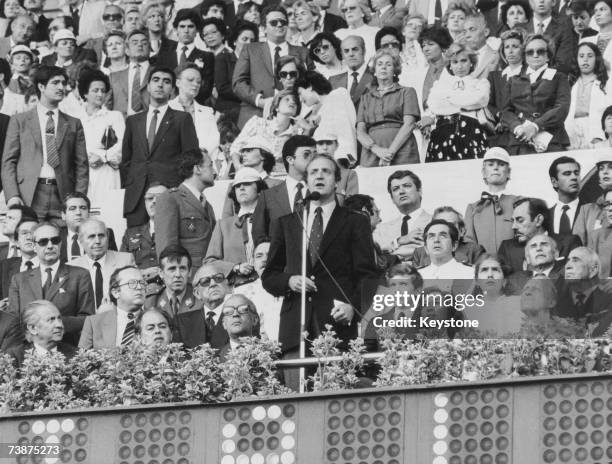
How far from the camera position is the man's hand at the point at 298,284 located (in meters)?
18.9

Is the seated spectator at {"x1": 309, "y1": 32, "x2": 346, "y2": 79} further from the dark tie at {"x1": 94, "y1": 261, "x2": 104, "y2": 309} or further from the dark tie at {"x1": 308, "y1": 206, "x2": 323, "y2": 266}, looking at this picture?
the dark tie at {"x1": 308, "y1": 206, "x2": 323, "y2": 266}

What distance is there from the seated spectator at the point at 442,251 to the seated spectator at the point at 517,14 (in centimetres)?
272

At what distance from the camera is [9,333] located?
2041 centimetres

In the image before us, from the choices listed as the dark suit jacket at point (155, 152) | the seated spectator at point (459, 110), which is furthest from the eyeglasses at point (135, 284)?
the seated spectator at point (459, 110)

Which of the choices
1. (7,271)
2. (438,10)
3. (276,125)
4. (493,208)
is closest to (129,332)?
(7,271)

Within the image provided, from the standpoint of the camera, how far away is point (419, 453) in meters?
16.6

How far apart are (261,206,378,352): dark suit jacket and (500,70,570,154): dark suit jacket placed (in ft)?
8.38

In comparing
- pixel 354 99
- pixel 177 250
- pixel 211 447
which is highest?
pixel 354 99

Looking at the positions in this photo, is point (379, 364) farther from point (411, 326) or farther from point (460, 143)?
point (460, 143)

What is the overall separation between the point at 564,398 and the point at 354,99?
268 inches

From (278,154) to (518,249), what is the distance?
10.2ft

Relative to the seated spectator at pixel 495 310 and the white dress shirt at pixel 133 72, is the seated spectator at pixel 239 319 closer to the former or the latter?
the seated spectator at pixel 495 310

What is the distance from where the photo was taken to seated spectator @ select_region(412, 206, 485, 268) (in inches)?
787

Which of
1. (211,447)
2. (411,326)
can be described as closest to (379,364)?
(411,326)
